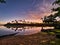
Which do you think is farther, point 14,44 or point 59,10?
point 59,10

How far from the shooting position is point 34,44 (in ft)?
59.0

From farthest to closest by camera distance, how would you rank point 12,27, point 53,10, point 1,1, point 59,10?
point 12,27, point 53,10, point 59,10, point 1,1

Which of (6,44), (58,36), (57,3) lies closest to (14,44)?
(6,44)

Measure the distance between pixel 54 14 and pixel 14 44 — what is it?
32.6 feet

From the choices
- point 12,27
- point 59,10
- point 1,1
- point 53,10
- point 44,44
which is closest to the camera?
point 44,44

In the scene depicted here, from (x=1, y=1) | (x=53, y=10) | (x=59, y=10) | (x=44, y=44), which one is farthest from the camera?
(x=53, y=10)

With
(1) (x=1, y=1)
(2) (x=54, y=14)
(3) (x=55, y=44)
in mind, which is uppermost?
(1) (x=1, y=1)

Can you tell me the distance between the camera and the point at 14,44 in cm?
1795

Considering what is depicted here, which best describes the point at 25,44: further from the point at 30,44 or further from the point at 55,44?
the point at 55,44

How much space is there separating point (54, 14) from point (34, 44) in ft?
→ 29.3

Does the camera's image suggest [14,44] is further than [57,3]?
No

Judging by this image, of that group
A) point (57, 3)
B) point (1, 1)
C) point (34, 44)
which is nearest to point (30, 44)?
point (34, 44)

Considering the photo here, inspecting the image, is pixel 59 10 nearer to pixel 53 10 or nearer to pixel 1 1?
pixel 53 10

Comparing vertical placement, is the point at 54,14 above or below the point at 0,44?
above
